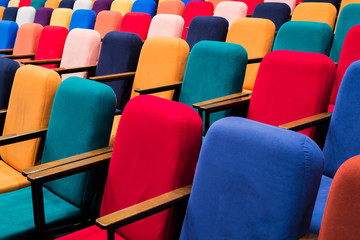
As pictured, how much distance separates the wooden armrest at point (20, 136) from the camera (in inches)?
24.1

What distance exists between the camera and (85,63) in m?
1.09

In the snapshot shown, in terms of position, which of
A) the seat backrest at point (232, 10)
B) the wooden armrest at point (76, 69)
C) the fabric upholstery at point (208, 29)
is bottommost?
the wooden armrest at point (76, 69)

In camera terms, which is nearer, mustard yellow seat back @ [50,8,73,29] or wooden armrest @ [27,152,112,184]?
wooden armrest @ [27,152,112,184]

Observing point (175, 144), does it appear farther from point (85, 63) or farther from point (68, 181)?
point (85, 63)

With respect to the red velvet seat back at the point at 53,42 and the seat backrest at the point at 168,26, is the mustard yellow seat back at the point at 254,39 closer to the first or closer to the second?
the seat backrest at the point at 168,26

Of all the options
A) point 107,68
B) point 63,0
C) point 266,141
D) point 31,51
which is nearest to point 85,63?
point 107,68

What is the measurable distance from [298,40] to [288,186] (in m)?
0.61

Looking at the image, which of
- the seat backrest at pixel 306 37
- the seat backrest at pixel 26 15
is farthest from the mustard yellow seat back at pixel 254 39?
the seat backrest at pixel 26 15

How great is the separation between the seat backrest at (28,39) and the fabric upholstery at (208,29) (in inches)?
21.7

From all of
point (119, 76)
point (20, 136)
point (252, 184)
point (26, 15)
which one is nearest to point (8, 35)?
point (26, 15)

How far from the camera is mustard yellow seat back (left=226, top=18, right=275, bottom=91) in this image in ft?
3.23

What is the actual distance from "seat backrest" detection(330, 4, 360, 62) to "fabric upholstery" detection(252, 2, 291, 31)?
0.27 m

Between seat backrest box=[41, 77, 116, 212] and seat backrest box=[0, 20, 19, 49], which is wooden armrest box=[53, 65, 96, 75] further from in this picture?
seat backrest box=[0, 20, 19, 49]

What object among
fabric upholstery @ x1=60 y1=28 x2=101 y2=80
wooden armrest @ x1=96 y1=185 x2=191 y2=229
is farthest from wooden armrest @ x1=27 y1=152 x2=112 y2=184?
fabric upholstery @ x1=60 y1=28 x2=101 y2=80
